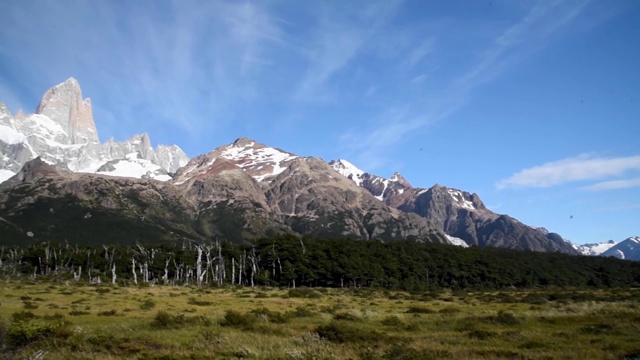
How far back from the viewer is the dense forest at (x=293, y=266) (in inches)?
4867

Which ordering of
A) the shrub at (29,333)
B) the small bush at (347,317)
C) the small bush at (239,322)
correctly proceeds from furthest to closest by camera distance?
1. the small bush at (347,317)
2. the small bush at (239,322)
3. the shrub at (29,333)

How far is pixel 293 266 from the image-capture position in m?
124

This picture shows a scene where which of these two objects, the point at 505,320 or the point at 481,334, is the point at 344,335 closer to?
the point at 481,334

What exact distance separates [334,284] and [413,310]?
89.0 meters

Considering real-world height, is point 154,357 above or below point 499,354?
above

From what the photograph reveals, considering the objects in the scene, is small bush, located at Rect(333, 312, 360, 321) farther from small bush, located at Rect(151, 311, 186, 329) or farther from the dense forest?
the dense forest

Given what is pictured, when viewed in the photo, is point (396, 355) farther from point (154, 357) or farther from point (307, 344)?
point (154, 357)

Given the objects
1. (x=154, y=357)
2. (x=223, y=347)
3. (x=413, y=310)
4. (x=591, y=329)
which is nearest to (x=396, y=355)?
(x=223, y=347)

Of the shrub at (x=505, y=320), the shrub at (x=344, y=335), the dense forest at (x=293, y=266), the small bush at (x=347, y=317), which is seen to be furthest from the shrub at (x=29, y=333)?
the dense forest at (x=293, y=266)

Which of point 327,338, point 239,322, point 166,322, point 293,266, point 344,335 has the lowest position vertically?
point 327,338

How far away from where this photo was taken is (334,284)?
130 m

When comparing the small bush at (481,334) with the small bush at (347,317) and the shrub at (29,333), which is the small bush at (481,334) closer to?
the small bush at (347,317)

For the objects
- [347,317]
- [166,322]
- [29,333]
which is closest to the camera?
[29,333]

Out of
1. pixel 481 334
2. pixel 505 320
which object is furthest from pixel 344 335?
pixel 505 320
